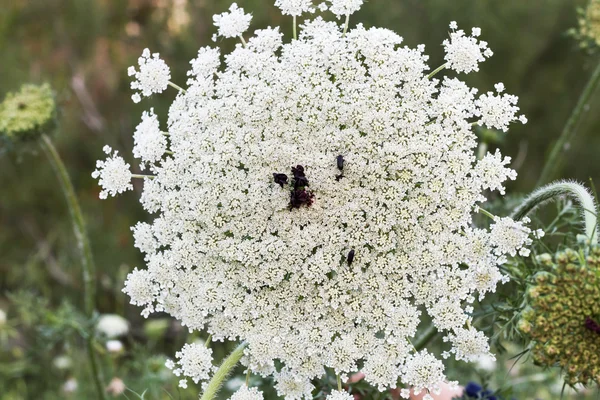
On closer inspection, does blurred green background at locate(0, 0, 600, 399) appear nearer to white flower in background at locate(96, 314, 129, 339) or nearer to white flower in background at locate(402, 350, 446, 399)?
white flower in background at locate(96, 314, 129, 339)

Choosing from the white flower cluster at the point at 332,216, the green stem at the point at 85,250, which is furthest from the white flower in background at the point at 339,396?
the green stem at the point at 85,250

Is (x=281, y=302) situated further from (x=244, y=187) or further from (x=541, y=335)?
(x=541, y=335)

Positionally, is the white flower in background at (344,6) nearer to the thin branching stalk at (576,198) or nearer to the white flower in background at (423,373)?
the thin branching stalk at (576,198)

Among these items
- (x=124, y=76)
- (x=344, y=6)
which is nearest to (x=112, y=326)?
(x=344, y=6)

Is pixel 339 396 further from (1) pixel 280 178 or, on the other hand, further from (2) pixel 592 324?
(2) pixel 592 324

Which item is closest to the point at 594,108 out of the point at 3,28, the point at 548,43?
the point at 548,43
